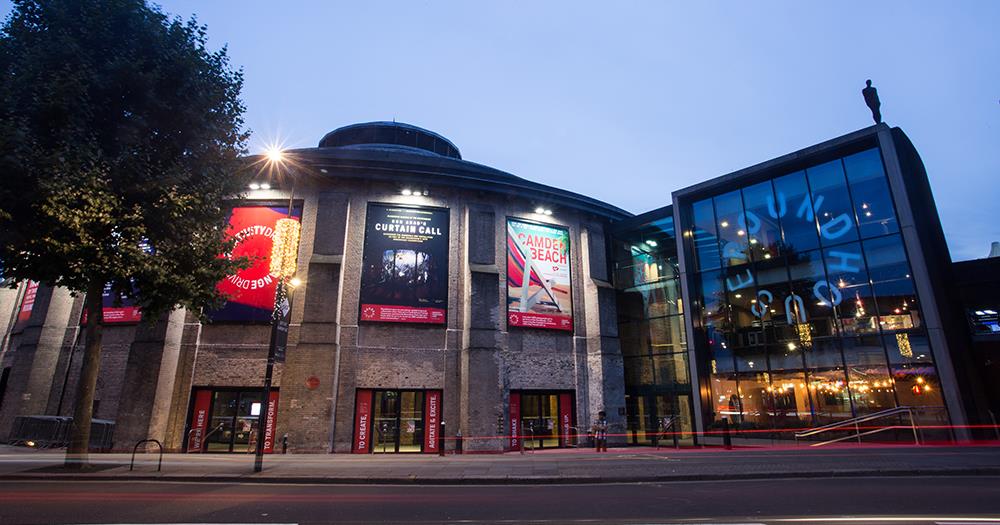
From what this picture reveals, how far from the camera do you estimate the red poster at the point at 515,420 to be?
71.4 feet

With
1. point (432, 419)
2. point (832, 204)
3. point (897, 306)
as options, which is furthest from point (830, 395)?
point (432, 419)

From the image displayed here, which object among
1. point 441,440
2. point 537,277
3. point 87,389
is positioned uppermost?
point 537,277

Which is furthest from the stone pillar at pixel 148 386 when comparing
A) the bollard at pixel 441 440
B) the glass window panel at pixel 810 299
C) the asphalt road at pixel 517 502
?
the glass window panel at pixel 810 299

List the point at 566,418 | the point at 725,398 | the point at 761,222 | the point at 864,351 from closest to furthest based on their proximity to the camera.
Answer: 1. the point at 864,351
2. the point at 725,398
3. the point at 761,222
4. the point at 566,418

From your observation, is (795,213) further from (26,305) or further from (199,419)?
(26,305)

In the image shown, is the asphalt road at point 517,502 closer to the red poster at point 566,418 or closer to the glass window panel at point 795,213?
the glass window panel at point 795,213

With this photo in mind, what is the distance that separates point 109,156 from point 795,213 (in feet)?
85.0

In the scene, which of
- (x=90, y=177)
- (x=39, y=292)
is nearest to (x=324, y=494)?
(x=90, y=177)

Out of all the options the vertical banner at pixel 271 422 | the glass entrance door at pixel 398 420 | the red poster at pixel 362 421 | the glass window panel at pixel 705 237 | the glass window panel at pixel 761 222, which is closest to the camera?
the vertical banner at pixel 271 422

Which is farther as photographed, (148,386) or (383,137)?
(383,137)

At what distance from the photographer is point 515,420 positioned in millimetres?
22266

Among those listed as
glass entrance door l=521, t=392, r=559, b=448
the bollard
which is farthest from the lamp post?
glass entrance door l=521, t=392, r=559, b=448

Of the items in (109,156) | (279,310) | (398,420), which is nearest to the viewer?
(109,156)

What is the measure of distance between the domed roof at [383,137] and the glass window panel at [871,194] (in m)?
27.5
